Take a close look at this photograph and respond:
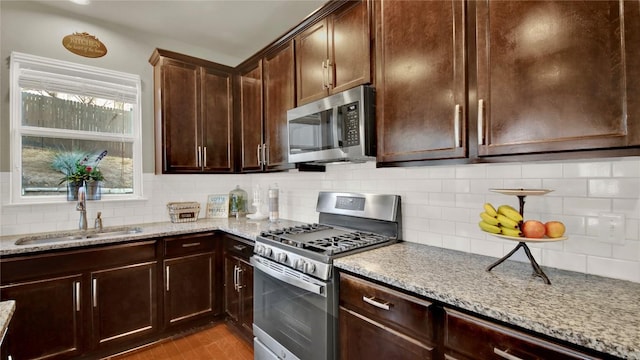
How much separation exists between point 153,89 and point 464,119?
2877mm

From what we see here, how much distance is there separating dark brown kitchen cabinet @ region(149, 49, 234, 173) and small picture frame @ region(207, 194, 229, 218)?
383 millimetres

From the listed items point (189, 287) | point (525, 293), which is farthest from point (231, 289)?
point (525, 293)

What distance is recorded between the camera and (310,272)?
159cm

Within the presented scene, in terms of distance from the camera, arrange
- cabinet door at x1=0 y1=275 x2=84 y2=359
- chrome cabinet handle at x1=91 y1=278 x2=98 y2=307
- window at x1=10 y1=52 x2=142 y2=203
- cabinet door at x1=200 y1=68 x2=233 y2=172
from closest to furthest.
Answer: cabinet door at x1=0 y1=275 x2=84 y2=359 < chrome cabinet handle at x1=91 y1=278 x2=98 y2=307 < window at x1=10 y1=52 x2=142 y2=203 < cabinet door at x1=200 y1=68 x2=233 y2=172

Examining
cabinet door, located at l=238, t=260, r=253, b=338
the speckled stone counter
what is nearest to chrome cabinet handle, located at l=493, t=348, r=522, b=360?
the speckled stone counter

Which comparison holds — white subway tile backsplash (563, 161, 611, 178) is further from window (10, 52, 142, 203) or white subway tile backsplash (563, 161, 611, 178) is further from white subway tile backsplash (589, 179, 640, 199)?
window (10, 52, 142, 203)

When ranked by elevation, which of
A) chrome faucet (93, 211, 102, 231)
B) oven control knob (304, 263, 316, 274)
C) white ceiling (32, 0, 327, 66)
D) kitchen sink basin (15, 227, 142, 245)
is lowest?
oven control knob (304, 263, 316, 274)

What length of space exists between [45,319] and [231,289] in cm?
122

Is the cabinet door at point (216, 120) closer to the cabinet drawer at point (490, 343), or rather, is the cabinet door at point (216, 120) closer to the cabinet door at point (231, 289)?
the cabinet door at point (231, 289)

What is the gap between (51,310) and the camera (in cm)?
199

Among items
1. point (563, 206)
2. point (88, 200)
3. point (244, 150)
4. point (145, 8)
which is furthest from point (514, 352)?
point (145, 8)

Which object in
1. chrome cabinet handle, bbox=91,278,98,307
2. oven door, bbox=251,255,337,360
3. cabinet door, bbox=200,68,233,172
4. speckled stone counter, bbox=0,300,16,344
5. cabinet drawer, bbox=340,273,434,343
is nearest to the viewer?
speckled stone counter, bbox=0,300,16,344

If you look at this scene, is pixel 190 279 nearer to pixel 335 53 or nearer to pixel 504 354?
pixel 335 53

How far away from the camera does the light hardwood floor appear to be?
7.45 feet
